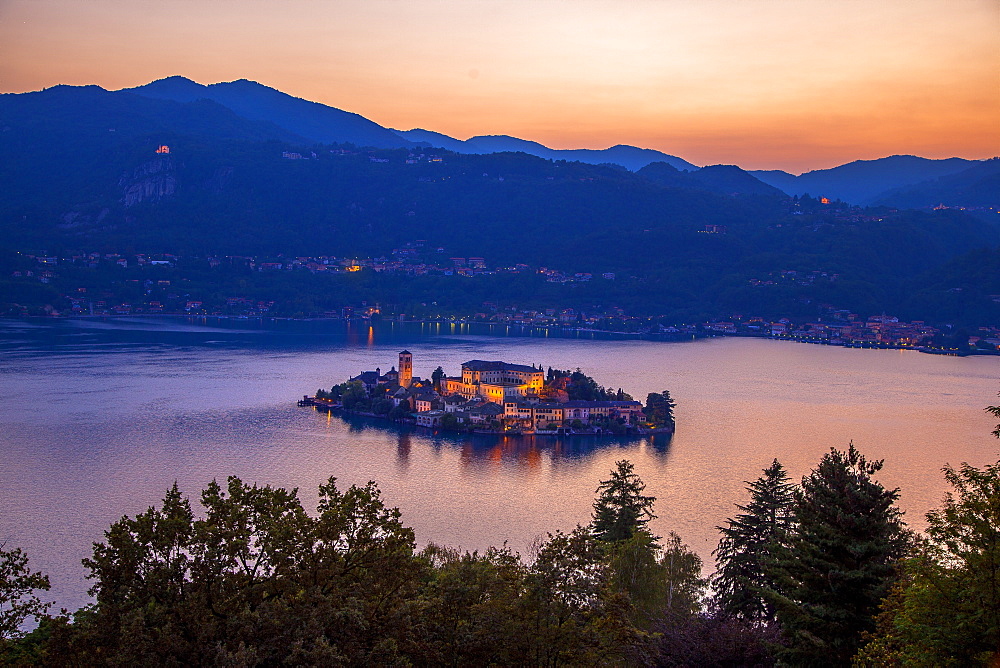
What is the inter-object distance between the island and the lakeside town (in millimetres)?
22126

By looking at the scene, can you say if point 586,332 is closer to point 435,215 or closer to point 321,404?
point 321,404

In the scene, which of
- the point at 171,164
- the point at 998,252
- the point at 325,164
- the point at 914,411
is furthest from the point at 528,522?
the point at 325,164

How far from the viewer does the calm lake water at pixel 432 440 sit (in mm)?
11984

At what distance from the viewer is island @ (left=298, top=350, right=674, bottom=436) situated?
18375mm

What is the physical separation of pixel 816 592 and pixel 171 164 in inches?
2861

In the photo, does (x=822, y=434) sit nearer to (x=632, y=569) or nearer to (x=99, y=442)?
(x=632, y=569)

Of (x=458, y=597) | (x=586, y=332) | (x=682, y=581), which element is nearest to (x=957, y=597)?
(x=458, y=597)

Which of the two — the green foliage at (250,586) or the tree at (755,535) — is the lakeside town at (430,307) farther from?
the green foliage at (250,586)

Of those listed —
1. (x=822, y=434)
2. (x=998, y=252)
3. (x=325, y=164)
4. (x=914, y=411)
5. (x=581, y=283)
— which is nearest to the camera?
(x=822, y=434)

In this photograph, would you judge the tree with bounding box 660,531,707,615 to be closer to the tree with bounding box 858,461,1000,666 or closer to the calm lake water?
the tree with bounding box 858,461,1000,666

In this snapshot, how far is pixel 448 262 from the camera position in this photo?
6181cm

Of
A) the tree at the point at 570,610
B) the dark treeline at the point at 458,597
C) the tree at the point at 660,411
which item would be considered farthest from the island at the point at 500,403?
the tree at the point at 570,610

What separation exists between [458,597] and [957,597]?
1968mm

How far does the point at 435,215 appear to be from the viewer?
7181 cm
